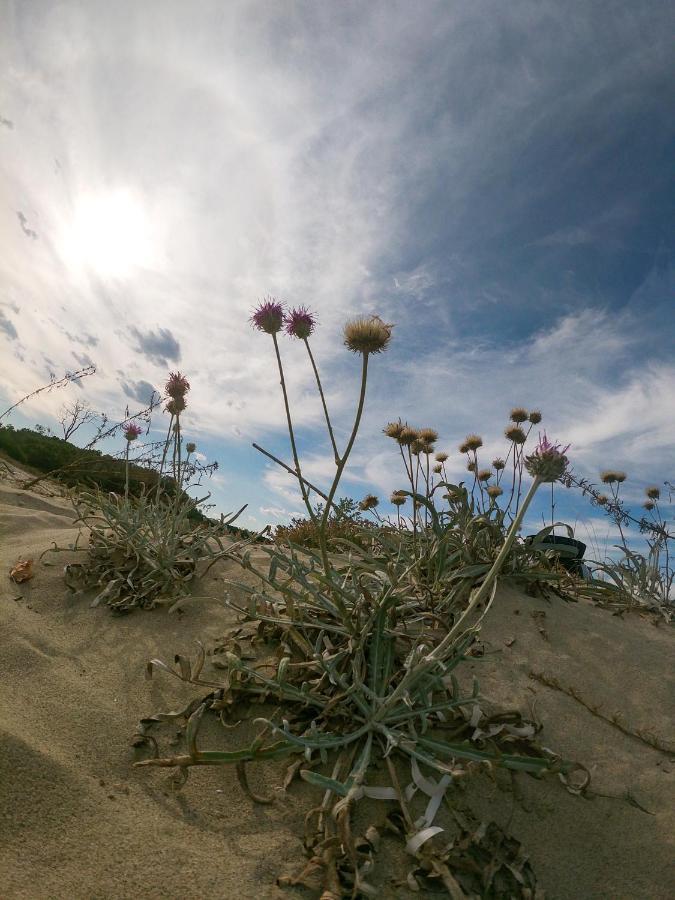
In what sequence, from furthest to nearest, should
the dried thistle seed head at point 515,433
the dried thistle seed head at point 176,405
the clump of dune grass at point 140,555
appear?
the dried thistle seed head at point 515,433, the dried thistle seed head at point 176,405, the clump of dune grass at point 140,555

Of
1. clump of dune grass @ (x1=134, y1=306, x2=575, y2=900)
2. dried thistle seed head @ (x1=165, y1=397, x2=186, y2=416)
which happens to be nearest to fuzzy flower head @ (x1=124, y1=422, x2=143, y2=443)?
dried thistle seed head @ (x1=165, y1=397, x2=186, y2=416)

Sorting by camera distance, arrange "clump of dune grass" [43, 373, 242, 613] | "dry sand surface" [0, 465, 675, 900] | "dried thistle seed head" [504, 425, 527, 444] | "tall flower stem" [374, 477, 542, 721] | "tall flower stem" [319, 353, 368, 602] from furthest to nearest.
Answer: "dried thistle seed head" [504, 425, 527, 444] → "clump of dune grass" [43, 373, 242, 613] → "tall flower stem" [319, 353, 368, 602] → "tall flower stem" [374, 477, 542, 721] → "dry sand surface" [0, 465, 675, 900]

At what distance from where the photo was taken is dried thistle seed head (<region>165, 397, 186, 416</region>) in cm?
354

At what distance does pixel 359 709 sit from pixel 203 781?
1.83 ft

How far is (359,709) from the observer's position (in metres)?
1.78

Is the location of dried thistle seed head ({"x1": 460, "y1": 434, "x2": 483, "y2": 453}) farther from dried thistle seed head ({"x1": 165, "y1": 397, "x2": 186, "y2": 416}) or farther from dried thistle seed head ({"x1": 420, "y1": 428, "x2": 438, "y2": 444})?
dried thistle seed head ({"x1": 165, "y1": 397, "x2": 186, "y2": 416})

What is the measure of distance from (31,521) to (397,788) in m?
3.44

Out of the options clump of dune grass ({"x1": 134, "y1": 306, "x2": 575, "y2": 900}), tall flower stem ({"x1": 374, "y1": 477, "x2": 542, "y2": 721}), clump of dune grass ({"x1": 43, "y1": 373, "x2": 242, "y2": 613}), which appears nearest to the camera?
clump of dune grass ({"x1": 134, "y1": 306, "x2": 575, "y2": 900})

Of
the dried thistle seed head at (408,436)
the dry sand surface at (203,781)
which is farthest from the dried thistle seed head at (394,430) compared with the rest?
the dry sand surface at (203,781)

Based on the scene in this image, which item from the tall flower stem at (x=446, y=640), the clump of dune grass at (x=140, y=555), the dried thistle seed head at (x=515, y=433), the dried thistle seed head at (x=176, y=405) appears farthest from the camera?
the dried thistle seed head at (x=515, y=433)

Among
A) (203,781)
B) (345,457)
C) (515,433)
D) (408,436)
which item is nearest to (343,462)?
(345,457)

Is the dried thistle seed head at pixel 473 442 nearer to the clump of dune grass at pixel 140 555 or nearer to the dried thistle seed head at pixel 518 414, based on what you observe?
the dried thistle seed head at pixel 518 414

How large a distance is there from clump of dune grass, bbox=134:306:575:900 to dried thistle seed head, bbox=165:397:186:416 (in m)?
1.43

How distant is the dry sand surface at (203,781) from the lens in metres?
1.22
